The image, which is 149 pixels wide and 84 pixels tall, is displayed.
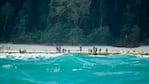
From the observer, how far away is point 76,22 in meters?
29.0

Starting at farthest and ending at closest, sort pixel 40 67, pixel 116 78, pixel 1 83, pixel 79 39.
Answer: pixel 79 39
pixel 40 67
pixel 116 78
pixel 1 83

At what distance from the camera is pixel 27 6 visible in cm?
3023

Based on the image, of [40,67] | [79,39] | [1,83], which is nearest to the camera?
[1,83]

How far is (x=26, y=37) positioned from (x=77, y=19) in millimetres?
5080

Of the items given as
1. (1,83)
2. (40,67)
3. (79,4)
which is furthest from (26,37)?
(1,83)

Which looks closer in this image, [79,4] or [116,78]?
[116,78]

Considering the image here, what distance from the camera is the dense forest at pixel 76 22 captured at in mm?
27844

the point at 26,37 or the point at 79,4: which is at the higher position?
the point at 79,4

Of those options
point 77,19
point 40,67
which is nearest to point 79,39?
point 77,19

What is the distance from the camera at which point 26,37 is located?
2798 centimetres

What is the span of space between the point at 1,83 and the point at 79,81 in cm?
199

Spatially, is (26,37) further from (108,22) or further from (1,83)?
(1,83)

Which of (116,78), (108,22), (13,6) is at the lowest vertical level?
(116,78)

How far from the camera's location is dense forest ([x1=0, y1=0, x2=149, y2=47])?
2784 cm
